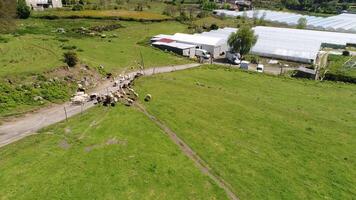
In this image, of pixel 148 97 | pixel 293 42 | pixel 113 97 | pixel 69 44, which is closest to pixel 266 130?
pixel 148 97

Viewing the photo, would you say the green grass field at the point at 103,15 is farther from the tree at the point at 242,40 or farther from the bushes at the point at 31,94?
the bushes at the point at 31,94

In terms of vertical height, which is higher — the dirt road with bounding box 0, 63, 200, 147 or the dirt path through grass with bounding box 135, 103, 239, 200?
the dirt road with bounding box 0, 63, 200, 147

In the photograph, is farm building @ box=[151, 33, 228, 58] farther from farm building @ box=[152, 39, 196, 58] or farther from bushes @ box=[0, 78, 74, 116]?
bushes @ box=[0, 78, 74, 116]

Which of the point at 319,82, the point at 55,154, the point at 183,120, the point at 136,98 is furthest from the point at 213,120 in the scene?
the point at 319,82

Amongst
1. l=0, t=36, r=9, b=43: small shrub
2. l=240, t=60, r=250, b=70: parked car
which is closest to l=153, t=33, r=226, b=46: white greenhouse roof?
l=240, t=60, r=250, b=70: parked car

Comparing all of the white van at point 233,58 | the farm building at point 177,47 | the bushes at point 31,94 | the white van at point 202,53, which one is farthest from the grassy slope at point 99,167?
the white van at point 202,53

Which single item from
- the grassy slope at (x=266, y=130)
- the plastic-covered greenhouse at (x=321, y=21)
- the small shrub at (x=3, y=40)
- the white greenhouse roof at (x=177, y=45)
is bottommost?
the grassy slope at (x=266, y=130)

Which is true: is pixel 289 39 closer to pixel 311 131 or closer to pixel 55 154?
pixel 311 131
